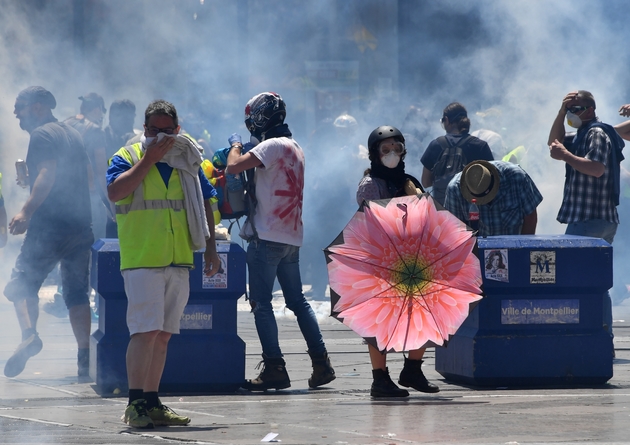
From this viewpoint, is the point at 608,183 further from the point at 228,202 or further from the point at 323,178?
the point at 323,178

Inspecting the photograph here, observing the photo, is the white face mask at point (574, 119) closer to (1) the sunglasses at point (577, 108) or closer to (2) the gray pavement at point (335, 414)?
(1) the sunglasses at point (577, 108)

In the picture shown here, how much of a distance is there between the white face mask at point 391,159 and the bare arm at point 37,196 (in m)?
2.22

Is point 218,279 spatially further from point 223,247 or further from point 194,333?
point 194,333

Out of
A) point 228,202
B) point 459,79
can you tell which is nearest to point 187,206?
point 228,202

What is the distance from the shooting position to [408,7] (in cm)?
1750

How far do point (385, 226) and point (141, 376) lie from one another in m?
1.55

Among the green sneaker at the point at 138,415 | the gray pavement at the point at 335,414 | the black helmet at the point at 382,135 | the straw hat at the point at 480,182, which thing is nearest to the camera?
the gray pavement at the point at 335,414

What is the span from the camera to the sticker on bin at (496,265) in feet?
20.8

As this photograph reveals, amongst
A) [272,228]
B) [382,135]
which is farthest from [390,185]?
[272,228]

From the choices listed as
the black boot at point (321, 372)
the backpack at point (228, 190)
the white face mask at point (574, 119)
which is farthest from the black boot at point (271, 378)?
the white face mask at point (574, 119)

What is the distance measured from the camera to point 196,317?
635cm

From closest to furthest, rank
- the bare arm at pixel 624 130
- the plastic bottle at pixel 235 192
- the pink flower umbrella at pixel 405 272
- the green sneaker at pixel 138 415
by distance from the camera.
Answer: the green sneaker at pixel 138 415 < the pink flower umbrella at pixel 405 272 < the plastic bottle at pixel 235 192 < the bare arm at pixel 624 130

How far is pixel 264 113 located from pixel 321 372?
1.42 metres

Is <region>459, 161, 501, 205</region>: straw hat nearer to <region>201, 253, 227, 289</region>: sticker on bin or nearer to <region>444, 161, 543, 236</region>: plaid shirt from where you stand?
<region>444, 161, 543, 236</region>: plaid shirt
